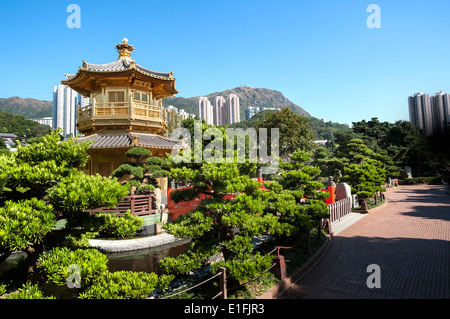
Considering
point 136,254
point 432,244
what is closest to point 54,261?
point 136,254

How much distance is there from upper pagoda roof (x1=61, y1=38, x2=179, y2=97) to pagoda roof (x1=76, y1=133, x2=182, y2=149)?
374cm

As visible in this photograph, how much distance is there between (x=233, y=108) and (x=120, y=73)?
137 meters

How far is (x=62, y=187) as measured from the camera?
3.26 metres

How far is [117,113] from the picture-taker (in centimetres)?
1580

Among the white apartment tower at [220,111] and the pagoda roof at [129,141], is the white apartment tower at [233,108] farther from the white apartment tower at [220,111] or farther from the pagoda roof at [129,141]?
the pagoda roof at [129,141]

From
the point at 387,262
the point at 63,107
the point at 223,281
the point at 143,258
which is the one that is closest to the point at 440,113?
the point at 223,281

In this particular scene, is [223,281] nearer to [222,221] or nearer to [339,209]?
[222,221]

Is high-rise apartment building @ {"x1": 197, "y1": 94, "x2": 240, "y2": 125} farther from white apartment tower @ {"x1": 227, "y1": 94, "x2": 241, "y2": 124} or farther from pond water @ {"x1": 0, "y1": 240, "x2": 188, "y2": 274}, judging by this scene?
pond water @ {"x1": 0, "y1": 240, "x2": 188, "y2": 274}

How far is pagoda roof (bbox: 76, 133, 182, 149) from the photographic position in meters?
14.3

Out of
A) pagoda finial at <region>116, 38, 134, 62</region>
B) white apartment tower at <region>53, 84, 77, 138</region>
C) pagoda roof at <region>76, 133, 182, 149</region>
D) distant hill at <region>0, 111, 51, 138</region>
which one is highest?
white apartment tower at <region>53, 84, 77, 138</region>

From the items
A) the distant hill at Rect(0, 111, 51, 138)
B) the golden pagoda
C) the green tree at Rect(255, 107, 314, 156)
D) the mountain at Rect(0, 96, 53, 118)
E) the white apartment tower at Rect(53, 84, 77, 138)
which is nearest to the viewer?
the golden pagoda

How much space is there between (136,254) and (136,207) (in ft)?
9.13

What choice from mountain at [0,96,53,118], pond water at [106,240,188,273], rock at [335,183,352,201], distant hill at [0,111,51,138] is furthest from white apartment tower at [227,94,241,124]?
pond water at [106,240,188,273]
